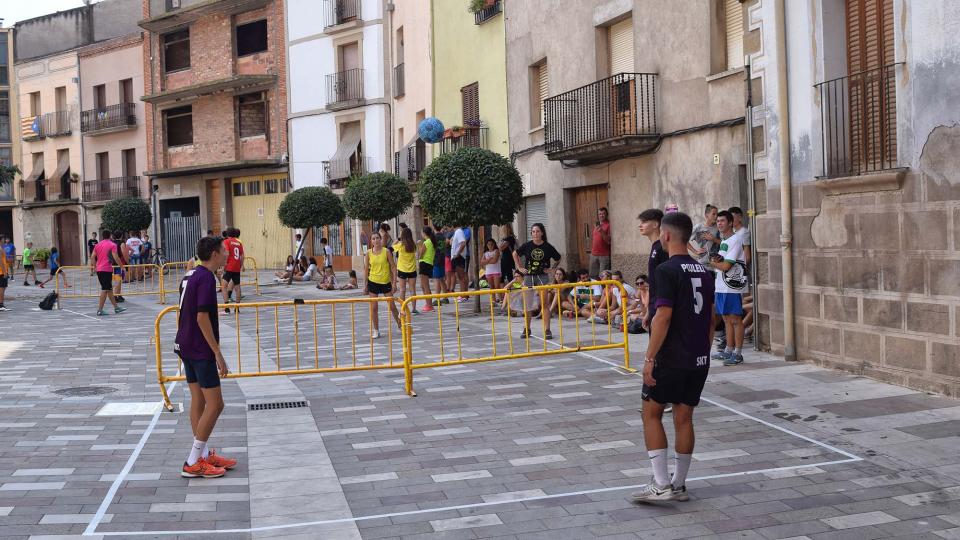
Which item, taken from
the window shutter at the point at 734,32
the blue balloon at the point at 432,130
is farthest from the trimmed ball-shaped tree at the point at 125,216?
the window shutter at the point at 734,32

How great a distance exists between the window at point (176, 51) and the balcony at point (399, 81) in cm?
1182

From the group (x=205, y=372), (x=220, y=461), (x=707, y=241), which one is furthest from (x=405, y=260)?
(x=220, y=461)

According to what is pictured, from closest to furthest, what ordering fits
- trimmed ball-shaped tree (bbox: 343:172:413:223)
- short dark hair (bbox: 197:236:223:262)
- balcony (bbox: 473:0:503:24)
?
short dark hair (bbox: 197:236:223:262) → balcony (bbox: 473:0:503:24) → trimmed ball-shaped tree (bbox: 343:172:413:223)

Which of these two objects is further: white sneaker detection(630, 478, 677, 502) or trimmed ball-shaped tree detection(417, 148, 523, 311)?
trimmed ball-shaped tree detection(417, 148, 523, 311)

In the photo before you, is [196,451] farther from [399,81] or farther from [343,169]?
[343,169]

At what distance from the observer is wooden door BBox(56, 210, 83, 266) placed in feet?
153

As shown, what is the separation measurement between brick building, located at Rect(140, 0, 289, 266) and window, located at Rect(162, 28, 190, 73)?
0.13 feet

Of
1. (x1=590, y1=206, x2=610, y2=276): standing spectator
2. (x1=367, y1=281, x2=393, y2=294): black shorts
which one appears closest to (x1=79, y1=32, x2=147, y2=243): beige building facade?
(x1=590, y1=206, x2=610, y2=276): standing spectator

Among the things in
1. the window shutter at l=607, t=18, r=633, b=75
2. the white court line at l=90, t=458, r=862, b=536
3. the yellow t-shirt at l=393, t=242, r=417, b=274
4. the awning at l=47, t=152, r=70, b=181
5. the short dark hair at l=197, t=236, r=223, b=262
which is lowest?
the white court line at l=90, t=458, r=862, b=536

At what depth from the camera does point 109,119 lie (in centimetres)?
4319

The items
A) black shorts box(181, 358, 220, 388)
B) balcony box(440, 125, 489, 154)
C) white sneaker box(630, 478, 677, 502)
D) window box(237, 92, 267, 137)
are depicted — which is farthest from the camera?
window box(237, 92, 267, 137)

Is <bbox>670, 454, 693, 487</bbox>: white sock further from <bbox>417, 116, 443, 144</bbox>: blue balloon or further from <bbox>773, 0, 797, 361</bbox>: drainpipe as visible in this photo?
<bbox>417, 116, 443, 144</bbox>: blue balloon

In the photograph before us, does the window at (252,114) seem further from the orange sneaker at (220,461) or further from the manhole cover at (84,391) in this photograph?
the orange sneaker at (220,461)

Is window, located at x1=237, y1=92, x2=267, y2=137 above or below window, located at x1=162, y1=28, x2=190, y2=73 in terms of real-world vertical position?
below
